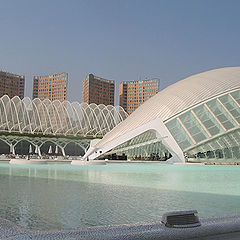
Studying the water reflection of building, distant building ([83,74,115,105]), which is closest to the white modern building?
the water reflection of building

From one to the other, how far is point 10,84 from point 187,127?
105455 mm

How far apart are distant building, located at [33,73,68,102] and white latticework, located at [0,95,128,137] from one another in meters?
64.4

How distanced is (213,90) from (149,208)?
2821 centimetres

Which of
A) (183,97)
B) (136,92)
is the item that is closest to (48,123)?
(183,97)

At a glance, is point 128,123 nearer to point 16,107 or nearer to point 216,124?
point 216,124

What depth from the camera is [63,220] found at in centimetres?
608

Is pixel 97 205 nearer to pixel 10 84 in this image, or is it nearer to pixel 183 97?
pixel 183 97

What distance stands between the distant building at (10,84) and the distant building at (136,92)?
149 feet

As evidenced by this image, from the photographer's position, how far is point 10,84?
403ft

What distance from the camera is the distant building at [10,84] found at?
12006 centimetres

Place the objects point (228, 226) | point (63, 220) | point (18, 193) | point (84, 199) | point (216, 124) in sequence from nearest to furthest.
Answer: point (228, 226) < point (63, 220) < point (84, 199) < point (18, 193) < point (216, 124)

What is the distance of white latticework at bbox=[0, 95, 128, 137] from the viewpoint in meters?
59.2

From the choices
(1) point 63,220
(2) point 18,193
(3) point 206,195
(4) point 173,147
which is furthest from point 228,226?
(4) point 173,147

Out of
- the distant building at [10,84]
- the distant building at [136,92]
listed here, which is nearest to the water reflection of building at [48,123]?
the distant building at [10,84]
